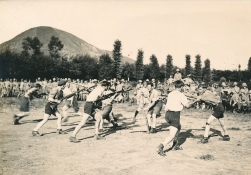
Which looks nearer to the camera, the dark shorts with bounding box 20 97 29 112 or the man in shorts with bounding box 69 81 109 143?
the man in shorts with bounding box 69 81 109 143

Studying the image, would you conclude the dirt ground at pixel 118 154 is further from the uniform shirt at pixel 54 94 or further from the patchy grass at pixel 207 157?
the uniform shirt at pixel 54 94

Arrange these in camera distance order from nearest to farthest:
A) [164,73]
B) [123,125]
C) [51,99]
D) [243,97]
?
[51,99], [123,125], [243,97], [164,73]

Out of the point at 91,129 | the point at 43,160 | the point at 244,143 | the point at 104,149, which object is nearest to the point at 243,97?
the point at 244,143

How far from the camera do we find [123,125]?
10.7 metres

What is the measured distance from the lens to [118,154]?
6262 mm

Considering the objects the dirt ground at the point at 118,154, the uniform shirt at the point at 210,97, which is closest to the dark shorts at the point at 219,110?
the uniform shirt at the point at 210,97

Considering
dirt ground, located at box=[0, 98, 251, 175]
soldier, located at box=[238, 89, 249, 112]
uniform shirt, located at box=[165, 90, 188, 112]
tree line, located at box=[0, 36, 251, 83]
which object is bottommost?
dirt ground, located at box=[0, 98, 251, 175]

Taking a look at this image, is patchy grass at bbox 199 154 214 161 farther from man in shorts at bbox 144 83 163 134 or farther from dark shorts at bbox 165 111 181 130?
man in shorts at bbox 144 83 163 134

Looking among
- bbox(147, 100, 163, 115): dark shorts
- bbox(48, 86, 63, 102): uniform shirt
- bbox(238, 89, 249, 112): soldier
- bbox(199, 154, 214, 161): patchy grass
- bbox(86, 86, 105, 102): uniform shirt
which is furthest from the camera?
bbox(238, 89, 249, 112): soldier

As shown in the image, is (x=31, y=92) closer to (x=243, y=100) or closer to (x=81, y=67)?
(x=243, y=100)

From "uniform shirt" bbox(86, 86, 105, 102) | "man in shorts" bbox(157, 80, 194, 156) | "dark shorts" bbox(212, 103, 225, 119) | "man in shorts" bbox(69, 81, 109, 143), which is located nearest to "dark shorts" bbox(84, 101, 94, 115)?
"man in shorts" bbox(69, 81, 109, 143)

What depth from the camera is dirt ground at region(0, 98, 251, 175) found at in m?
5.16

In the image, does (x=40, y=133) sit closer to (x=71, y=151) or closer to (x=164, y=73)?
(x=71, y=151)

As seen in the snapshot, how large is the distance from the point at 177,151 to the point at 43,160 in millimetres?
3394
